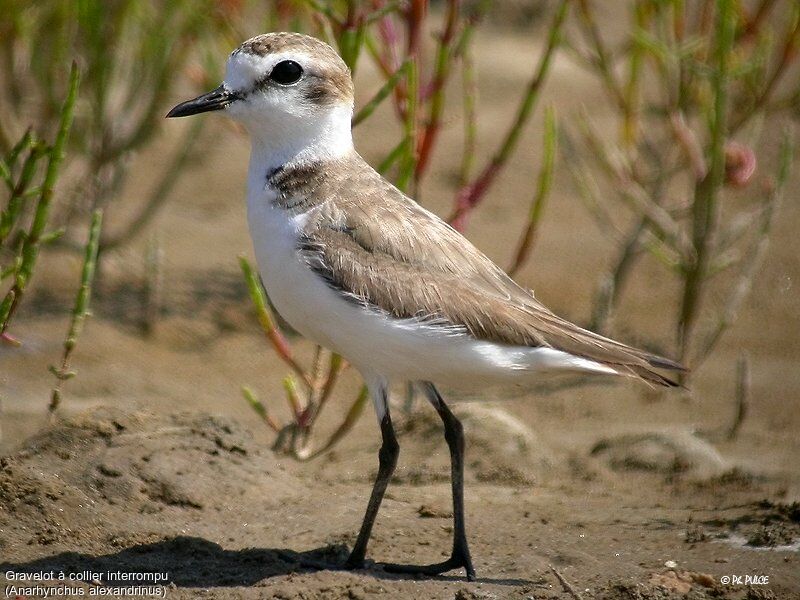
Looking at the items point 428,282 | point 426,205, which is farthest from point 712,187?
point 426,205

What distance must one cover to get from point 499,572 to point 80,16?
16.0 ft

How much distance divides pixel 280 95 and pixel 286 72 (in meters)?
0.09

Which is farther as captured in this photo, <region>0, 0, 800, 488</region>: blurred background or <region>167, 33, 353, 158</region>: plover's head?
<region>0, 0, 800, 488</region>: blurred background

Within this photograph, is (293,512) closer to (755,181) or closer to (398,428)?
(398,428)

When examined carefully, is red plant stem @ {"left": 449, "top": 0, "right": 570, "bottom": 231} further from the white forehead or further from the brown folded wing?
the white forehead

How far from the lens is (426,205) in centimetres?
932

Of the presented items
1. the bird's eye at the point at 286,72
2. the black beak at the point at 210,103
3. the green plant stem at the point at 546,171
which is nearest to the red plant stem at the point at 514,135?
the green plant stem at the point at 546,171

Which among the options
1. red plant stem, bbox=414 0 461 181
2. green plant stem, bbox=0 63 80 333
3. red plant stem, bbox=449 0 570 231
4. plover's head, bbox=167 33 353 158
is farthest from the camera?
red plant stem, bbox=449 0 570 231

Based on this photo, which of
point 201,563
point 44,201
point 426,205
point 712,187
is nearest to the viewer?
point 201,563

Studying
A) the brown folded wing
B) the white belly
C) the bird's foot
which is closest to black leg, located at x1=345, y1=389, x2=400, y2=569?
the bird's foot

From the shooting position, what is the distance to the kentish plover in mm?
4320

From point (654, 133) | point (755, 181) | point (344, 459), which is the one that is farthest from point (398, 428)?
point (654, 133)

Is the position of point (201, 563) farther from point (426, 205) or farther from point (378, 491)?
point (426, 205)

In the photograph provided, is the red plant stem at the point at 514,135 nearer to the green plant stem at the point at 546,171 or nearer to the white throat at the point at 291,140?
the green plant stem at the point at 546,171
